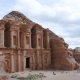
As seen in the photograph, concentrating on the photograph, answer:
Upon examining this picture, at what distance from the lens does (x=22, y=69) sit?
4547 centimetres

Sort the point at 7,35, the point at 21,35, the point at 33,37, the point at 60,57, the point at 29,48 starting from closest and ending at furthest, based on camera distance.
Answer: the point at 7,35 < the point at 21,35 < the point at 29,48 < the point at 33,37 < the point at 60,57

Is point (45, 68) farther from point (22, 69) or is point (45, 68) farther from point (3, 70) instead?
point (3, 70)

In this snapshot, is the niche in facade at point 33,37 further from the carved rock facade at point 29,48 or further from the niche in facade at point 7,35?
the niche in facade at point 7,35

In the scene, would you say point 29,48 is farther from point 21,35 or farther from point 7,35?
point 7,35

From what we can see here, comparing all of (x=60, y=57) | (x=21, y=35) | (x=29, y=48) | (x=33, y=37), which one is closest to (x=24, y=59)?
(x=29, y=48)

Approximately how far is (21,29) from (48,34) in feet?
24.5

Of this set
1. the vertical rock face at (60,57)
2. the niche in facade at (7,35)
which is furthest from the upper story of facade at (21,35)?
the vertical rock face at (60,57)

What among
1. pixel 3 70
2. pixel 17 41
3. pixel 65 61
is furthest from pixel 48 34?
pixel 3 70

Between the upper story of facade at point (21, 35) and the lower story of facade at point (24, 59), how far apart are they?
83cm

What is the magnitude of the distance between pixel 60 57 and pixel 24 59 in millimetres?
7433

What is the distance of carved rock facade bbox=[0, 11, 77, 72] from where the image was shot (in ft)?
142

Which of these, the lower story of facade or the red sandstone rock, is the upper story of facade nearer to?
the lower story of facade

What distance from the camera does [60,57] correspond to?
5112cm

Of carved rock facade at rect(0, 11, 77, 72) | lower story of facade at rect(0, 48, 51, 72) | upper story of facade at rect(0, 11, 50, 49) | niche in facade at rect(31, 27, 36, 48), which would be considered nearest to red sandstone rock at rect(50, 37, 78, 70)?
carved rock facade at rect(0, 11, 77, 72)
